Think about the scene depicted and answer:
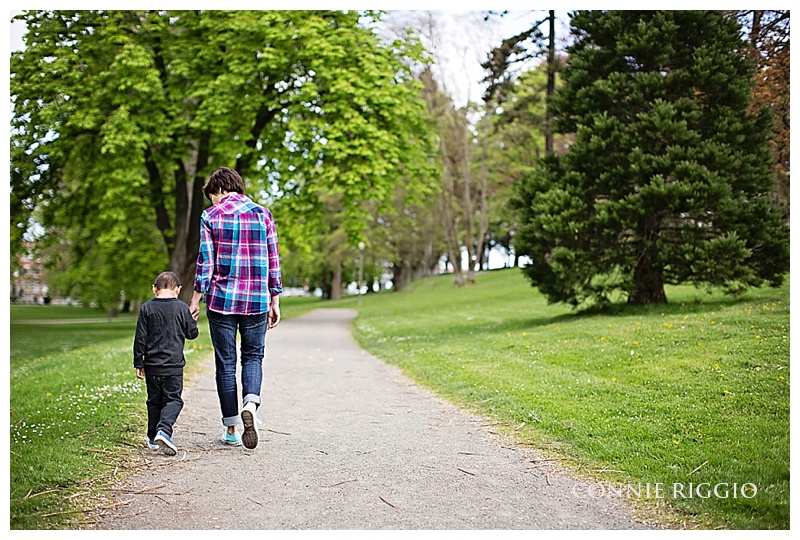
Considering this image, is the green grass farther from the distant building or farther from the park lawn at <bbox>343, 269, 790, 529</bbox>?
the park lawn at <bbox>343, 269, 790, 529</bbox>

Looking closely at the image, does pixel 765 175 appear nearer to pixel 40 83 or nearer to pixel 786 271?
pixel 786 271

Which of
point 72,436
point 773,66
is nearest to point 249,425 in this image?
point 72,436

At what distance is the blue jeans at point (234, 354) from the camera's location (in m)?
4.29

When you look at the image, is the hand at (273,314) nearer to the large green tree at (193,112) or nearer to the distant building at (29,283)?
the large green tree at (193,112)

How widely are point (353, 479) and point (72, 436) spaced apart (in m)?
2.07

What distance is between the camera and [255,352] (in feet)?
14.5

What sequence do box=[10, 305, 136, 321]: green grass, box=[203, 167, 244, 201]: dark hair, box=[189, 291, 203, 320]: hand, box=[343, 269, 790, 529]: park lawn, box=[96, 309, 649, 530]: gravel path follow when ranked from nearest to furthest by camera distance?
1. box=[96, 309, 649, 530]: gravel path
2. box=[343, 269, 790, 529]: park lawn
3. box=[189, 291, 203, 320]: hand
4. box=[203, 167, 244, 201]: dark hair
5. box=[10, 305, 136, 321]: green grass

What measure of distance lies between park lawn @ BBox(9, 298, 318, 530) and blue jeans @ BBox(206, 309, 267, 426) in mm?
627

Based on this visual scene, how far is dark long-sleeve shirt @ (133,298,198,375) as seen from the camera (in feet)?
13.5

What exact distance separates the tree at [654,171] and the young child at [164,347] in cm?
764

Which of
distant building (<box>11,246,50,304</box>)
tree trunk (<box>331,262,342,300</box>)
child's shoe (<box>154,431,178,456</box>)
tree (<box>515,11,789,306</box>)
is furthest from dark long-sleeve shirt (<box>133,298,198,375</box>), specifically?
tree trunk (<box>331,262,342,300</box>)

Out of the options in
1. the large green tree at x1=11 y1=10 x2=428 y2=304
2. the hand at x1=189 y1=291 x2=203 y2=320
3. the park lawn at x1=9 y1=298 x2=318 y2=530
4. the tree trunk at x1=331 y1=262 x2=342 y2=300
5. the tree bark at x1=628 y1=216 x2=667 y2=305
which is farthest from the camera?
the tree trunk at x1=331 y1=262 x2=342 y2=300

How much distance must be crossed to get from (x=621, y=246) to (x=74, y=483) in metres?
9.14

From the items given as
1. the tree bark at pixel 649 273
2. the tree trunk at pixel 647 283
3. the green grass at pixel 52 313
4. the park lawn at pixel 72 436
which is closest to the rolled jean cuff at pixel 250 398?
the park lawn at pixel 72 436
